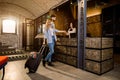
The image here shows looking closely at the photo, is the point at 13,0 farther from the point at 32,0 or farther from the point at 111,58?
the point at 111,58

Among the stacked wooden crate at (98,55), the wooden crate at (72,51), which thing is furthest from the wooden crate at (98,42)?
the wooden crate at (72,51)

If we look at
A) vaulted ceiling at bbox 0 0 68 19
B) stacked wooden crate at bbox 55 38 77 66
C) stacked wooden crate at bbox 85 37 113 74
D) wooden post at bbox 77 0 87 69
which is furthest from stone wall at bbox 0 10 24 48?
stacked wooden crate at bbox 85 37 113 74

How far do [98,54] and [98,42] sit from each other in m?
0.29

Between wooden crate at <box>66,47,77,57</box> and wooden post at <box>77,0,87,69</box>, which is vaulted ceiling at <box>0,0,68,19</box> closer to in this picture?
wooden post at <box>77,0,87,69</box>

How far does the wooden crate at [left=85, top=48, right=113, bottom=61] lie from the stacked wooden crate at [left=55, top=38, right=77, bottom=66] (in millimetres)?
546

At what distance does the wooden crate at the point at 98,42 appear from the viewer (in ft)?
9.00

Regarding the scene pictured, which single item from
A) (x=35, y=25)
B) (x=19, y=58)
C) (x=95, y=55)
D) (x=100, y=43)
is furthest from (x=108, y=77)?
(x=35, y=25)

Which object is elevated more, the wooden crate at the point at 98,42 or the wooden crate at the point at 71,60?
the wooden crate at the point at 98,42

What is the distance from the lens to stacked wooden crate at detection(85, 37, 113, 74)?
2767 millimetres

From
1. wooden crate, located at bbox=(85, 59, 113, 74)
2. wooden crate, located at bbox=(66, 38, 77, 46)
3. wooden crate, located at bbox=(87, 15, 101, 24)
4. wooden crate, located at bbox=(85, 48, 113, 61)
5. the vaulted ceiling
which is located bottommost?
wooden crate, located at bbox=(85, 59, 113, 74)

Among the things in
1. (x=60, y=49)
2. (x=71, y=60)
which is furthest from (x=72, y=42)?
(x=60, y=49)

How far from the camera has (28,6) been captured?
7191 mm

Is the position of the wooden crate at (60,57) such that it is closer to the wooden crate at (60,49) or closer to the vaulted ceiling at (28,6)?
the wooden crate at (60,49)

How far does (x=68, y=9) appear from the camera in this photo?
249 inches
